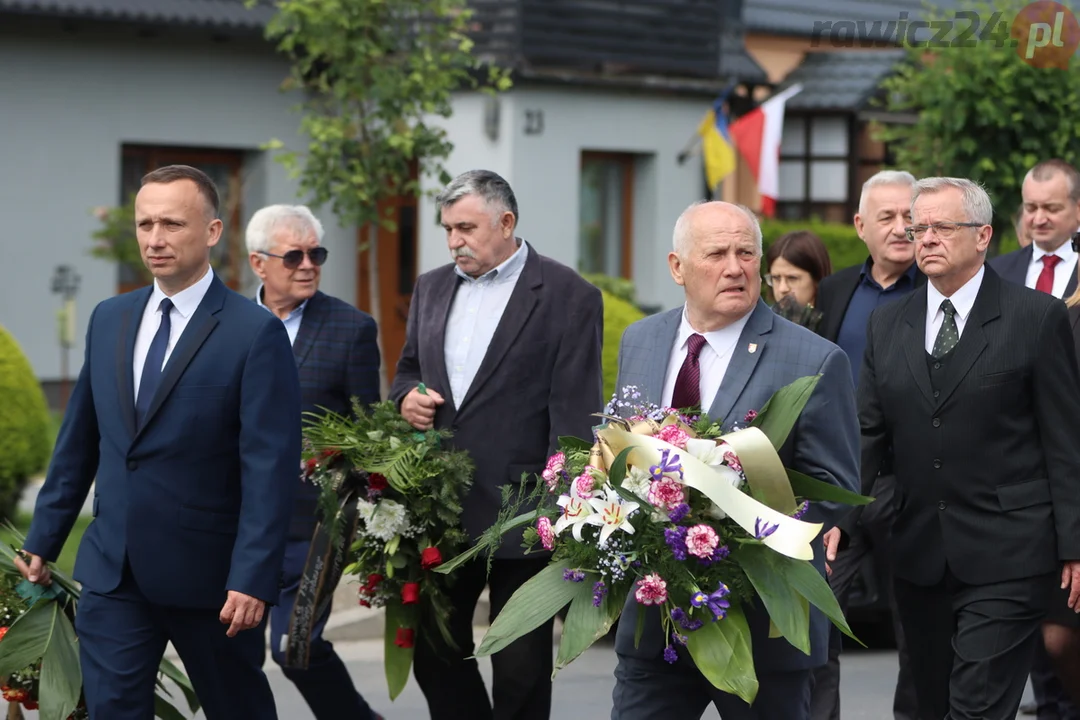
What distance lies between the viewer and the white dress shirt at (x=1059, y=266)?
751 cm

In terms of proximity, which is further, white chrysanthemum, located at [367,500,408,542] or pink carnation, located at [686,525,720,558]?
white chrysanthemum, located at [367,500,408,542]

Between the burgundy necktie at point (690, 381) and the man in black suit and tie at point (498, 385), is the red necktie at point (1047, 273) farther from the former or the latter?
the burgundy necktie at point (690, 381)

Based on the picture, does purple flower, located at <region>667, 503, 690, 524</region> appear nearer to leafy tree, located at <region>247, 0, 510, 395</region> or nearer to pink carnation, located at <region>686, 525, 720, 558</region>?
pink carnation, located at <region>686, 525, 720, 558</region>

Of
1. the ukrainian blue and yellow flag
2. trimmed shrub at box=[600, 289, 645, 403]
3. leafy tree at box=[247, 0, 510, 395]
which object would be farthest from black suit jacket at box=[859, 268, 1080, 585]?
the ukrainian blue and yellow flag

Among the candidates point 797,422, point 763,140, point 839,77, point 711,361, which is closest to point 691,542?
point 797,422

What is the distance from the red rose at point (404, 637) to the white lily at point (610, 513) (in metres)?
2.15

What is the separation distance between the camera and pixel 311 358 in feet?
21.5

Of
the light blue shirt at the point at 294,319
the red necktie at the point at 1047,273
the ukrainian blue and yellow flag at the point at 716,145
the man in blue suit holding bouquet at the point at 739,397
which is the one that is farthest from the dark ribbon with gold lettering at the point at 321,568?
the ukrainian blue and yellow flag at the point at 716,145

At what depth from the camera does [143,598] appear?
5.00 m

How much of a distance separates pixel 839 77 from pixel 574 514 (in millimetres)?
18106

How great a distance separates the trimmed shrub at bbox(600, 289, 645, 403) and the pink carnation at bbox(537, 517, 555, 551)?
4.72 meters

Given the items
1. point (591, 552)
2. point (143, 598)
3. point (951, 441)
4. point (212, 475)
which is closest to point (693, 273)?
point (591, 552)

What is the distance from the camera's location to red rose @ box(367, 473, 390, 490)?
593 centimetres

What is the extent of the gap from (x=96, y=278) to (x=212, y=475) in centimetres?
1248
